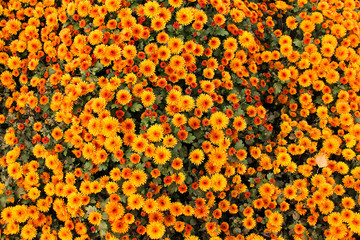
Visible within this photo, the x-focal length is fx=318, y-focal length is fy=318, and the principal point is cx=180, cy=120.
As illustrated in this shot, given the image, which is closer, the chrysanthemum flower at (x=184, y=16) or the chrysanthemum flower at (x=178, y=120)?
the chrysanthemum flower at (x=178, y=120)

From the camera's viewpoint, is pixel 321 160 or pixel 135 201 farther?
pixel 321 160

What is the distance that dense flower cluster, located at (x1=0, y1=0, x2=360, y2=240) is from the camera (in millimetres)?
3150

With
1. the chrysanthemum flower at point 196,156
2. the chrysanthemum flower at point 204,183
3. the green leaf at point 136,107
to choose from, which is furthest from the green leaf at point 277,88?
the green leaf at point 136,107

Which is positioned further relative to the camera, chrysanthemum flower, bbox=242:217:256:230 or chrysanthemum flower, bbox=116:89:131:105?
chrysanthemum flower, bbox=242:217:256:230

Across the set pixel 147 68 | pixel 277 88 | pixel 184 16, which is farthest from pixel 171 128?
pixel 277 88

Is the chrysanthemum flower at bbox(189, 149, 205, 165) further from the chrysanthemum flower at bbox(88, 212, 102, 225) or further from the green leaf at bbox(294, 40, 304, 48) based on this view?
the green leaf at bbox(294, 40, 304, 48)

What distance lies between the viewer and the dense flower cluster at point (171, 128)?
3.15 metres

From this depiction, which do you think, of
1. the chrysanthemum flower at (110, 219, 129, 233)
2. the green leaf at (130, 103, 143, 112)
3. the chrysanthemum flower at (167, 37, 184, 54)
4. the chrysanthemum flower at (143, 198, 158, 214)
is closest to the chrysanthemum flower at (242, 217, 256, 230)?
the chrysanthemum flower at (143, 198, 158, 214)

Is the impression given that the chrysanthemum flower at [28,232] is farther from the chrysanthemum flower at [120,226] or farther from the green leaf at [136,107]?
the green leaf at [136,107]

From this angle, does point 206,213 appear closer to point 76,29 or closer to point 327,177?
point 327,177

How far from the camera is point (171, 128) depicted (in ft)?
10.6

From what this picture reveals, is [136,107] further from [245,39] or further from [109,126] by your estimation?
[245,39]

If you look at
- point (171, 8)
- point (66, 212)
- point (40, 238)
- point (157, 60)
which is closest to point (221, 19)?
point (171, 8)

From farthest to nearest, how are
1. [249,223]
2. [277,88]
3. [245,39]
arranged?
1. [277,88]
2. [245,39]
3. [249,223]
